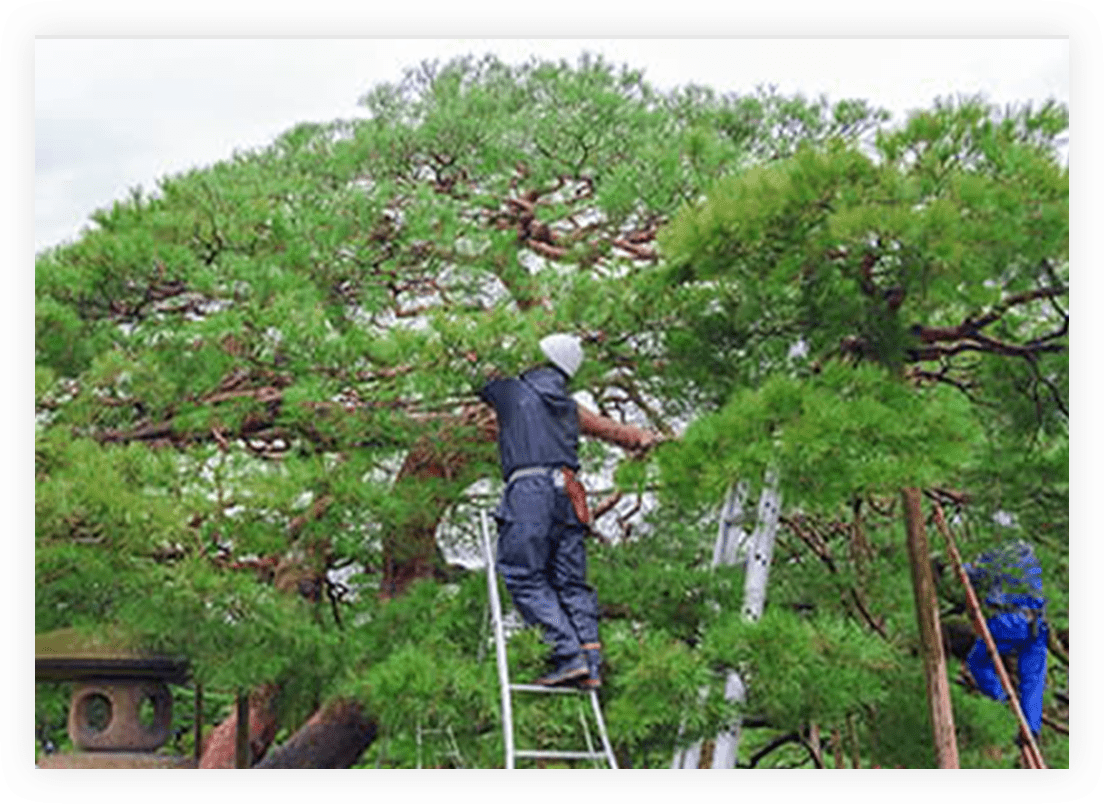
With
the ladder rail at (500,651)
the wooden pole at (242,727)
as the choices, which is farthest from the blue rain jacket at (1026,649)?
the wooden pole at (242,727)

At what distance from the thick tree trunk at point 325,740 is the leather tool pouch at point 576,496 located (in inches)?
75.2

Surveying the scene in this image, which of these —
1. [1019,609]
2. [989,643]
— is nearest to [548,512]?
[989,643]

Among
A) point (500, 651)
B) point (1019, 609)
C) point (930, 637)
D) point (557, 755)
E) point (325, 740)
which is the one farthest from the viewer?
point (325, 740)

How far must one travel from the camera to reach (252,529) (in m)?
4.20

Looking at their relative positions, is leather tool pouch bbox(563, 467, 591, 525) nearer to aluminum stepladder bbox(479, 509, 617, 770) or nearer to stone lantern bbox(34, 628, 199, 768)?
aluminum stepladder bbox(479, 509, 617, 770)

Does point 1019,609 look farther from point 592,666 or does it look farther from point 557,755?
point 557,755

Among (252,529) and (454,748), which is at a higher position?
(252,529)

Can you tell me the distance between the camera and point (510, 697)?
350cm

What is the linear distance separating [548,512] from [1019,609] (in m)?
1.67
